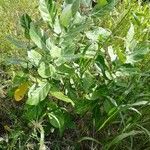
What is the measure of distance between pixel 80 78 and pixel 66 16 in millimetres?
287

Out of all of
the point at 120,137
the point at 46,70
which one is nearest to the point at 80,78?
the point at 46,70

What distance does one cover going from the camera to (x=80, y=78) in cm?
196

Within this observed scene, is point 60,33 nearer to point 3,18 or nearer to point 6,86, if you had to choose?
point 6,86

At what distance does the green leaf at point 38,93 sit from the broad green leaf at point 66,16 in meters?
0.27

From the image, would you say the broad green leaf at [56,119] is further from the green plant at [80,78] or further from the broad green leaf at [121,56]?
the broad green leaf at [121,56]

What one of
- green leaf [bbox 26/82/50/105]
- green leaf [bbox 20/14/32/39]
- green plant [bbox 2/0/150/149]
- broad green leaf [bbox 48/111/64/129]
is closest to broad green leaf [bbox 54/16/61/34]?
green plant [bbox 2/0/150/149]

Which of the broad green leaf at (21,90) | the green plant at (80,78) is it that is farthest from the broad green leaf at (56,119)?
the broad green leaf at (21,90)

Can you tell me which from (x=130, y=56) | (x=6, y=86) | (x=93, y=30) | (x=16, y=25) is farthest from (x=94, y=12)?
(x=16, y=25)

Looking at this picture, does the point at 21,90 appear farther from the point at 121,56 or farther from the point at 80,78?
the point at 121,56

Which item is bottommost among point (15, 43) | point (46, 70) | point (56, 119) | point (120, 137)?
point (120, 137)

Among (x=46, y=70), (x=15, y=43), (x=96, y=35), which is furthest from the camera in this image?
(x=96, y=35)

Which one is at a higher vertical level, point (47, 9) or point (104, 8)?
point (47, 9)

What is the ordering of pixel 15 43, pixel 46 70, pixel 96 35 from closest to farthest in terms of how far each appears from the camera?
pixel 46 70, pixel 15 43, pixel 96 35

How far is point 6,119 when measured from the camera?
7.26 ft
